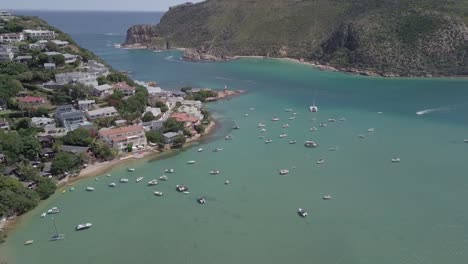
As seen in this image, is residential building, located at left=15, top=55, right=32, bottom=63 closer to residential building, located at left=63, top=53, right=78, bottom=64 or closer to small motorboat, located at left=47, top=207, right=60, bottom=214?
residential building, located at left=63, top=53, right=78, bottom=64

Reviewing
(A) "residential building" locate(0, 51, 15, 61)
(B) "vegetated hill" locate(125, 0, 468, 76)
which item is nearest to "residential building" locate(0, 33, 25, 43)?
(A) "residential building" locate(0, 51, 15, 61)

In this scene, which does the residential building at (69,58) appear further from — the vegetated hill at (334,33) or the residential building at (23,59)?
the vegetated hill at (334,33)

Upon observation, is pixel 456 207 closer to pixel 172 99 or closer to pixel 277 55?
pixel 172 99

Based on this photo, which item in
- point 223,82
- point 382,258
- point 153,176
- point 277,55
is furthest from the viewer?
point 277,55

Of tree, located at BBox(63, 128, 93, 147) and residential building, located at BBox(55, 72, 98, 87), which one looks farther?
residential building, located at BBox(55, 72, 98, 87)

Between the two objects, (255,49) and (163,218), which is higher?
(255,49)

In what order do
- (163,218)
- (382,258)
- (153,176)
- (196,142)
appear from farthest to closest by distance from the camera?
(196,142) < (153,176) < (163,218) < (382,258)

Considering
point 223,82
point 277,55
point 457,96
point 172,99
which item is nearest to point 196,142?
point 172,99
